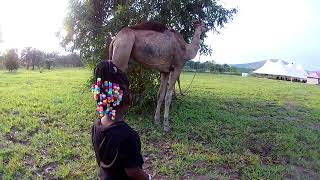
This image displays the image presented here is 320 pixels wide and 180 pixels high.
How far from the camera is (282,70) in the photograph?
53656 mm

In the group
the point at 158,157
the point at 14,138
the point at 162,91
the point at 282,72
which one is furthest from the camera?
the point at 282,72

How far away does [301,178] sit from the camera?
19.0ft

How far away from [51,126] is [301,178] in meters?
4.90

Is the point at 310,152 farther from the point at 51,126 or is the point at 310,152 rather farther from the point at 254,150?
the point at 51,126

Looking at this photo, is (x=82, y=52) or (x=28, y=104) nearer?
(x=28, y=104)

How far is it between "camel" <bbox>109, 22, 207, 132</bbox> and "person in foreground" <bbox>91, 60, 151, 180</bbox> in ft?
14.3

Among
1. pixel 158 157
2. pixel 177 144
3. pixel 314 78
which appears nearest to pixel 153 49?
pixel 177 144

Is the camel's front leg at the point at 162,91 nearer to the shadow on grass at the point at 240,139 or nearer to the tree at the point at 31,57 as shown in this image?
the shadow on grass at the point at 240,139

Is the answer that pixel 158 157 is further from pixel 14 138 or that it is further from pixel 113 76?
pixel 113 76

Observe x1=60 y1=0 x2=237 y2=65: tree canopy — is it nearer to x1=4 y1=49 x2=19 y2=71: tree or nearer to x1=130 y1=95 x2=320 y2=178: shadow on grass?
x1=130 y1=95 x2=320 y2=178: shadow on grass

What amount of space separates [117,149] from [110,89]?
0.42 metres

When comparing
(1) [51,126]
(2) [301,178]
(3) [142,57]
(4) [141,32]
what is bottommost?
(2) [301,178]

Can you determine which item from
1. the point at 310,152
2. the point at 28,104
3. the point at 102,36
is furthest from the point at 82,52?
the point at 310,152

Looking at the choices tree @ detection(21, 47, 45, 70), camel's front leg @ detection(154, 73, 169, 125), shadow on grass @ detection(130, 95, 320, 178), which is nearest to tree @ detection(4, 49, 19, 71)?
tree @ detection(21, 47, 45, 70)
